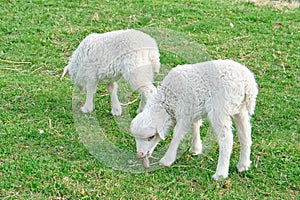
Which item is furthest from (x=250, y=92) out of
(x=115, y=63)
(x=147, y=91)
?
(x=115, y=63)

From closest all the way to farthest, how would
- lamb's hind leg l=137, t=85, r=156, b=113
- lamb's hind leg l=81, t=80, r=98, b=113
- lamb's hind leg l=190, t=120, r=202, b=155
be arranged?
1. lamb's hind leg l=190, t=120, r=202, b=155
2. lamb's hind leg l=137, t=85, r=156, b=113
3. lamb's hind leg l=81, t=80, r=98, b=113

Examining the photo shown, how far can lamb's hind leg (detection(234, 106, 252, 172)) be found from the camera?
6.20 m

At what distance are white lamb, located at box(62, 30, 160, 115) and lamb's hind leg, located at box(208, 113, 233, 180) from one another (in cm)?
126

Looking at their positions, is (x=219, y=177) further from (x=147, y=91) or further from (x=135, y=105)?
(x=135, y=105)

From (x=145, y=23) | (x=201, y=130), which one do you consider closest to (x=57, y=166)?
(x=201, y=130)

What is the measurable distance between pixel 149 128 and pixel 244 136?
1092mm

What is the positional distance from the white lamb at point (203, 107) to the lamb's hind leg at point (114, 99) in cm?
131

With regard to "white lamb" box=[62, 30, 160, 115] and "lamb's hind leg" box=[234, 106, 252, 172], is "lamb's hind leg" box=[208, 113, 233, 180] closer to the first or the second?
"lamb's hind leg" box=[234, 106, 252, 172]

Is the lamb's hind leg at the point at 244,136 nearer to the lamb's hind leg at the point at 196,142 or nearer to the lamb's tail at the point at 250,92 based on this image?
the lamb's tail at the point at 250,92

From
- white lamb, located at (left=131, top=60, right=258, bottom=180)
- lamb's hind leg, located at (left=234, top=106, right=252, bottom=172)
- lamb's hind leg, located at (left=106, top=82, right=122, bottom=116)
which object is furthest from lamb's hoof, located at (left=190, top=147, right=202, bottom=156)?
lamb's hind leg, located at (left=106, top=82, right=122, bottom=116)

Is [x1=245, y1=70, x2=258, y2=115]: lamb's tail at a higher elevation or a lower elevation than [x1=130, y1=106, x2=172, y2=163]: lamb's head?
higher

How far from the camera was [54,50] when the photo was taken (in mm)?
9773

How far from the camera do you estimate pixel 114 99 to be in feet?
25.4

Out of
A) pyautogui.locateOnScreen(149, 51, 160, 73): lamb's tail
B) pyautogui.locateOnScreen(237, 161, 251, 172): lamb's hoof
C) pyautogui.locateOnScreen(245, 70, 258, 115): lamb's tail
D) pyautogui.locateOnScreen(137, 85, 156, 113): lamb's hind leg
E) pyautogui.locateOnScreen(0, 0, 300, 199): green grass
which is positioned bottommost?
pyautogui.locateOnScreen(0, 0, 300, 199): green grass
